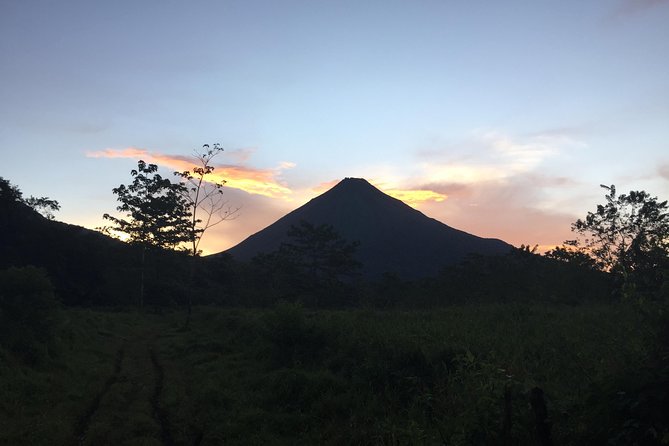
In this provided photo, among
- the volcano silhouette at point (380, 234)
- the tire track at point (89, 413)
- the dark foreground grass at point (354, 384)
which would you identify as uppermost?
the volcano silhouette at point (380, 234)

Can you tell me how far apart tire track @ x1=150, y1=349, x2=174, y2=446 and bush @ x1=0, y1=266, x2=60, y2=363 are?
344 cm

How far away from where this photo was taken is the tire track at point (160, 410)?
887 cm

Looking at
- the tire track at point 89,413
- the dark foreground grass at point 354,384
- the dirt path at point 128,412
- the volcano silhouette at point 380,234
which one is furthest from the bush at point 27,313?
the volcano silhouette at point 380,234

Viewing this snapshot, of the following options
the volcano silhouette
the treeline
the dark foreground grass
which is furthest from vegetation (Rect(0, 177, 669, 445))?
the volcano silhouette

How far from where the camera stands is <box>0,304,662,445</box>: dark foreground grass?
20.2 ft

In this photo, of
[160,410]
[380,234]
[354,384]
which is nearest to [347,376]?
[354,384]

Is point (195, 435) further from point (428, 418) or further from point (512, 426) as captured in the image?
point (512, 426)

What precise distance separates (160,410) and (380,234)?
137 metres

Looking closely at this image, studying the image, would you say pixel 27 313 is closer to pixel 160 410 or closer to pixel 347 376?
pixel 160 410

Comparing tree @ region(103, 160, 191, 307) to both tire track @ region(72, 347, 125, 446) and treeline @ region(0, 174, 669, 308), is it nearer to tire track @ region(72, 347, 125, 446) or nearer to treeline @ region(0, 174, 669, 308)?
treeline @ region(0, 174, 669, 308)

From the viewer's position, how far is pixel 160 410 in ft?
34.4

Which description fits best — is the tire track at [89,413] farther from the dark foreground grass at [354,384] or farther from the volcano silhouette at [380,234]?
the volcano silhouette at [380,234]

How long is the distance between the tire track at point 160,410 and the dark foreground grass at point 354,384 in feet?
0.14

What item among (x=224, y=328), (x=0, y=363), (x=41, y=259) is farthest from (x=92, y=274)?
(x=0, y=363)
